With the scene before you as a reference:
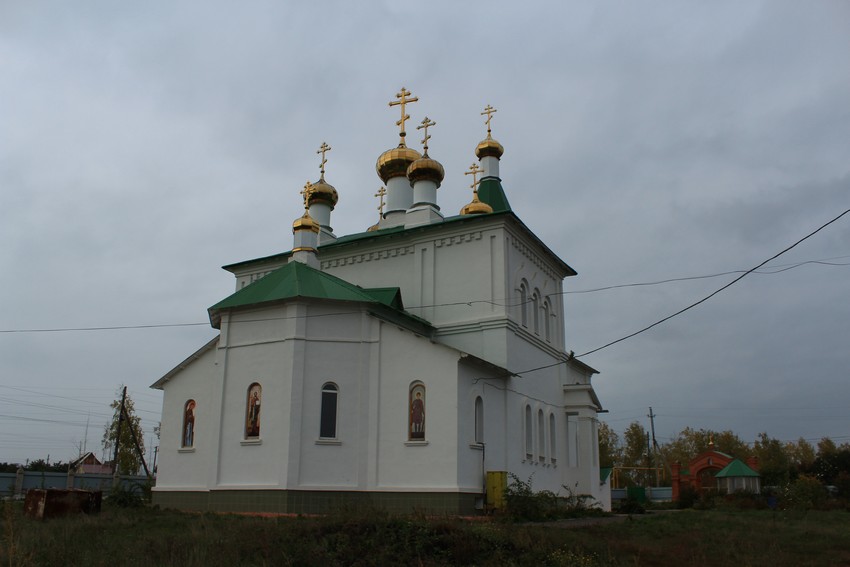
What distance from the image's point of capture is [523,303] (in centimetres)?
2267

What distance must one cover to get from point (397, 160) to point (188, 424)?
1256 cm

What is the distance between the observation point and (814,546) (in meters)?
12.6

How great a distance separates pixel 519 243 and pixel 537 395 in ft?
15.2

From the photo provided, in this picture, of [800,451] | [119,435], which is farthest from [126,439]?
[800,451]

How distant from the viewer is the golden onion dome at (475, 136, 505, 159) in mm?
28328

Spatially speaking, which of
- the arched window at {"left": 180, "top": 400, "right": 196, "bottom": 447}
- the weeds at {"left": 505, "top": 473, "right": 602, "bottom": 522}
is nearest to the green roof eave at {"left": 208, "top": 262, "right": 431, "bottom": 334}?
the arched window at {"left": 180, "top": 400, "right": 196, "bottom": 447}

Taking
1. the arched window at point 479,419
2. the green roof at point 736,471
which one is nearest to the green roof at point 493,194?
the arched window at point 479,419

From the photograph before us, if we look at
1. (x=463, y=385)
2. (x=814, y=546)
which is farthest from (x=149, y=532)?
(x=814, y=546)

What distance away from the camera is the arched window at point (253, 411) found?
18.3 metres

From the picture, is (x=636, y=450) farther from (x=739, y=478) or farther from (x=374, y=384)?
(x=374, y=384)

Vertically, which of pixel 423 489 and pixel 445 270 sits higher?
pixel 445 270

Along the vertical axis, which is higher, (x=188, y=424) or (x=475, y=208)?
(x=475, y=208)

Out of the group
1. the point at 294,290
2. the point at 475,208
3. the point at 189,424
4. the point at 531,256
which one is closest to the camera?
the point at 294,290

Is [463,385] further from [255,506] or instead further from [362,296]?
[255,506]
